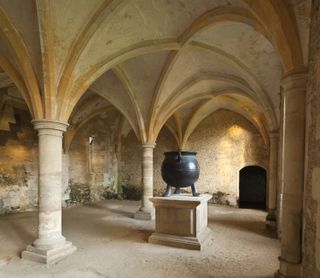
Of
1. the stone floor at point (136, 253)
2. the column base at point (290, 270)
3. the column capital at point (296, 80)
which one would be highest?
the column capital at point (296, 80)

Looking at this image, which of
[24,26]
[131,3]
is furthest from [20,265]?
[131,3]

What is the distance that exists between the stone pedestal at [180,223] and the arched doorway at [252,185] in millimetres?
8039

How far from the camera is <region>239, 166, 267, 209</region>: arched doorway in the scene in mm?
12812

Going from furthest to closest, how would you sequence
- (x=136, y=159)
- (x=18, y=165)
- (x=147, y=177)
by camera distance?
1. (x=136, y=159)
2. (x=18, y=165)
3. (x=147, y=177)

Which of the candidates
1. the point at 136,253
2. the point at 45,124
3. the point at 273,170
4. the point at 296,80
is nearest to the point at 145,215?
the point at 136,253

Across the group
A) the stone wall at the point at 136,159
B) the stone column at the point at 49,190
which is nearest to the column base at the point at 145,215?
the stone column at the point at 49,190

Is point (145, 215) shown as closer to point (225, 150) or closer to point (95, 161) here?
point (95, 161)

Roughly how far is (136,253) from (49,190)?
6.74ft

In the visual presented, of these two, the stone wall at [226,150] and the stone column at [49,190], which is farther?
the stone wall at [226,150]

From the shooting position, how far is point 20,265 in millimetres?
4312

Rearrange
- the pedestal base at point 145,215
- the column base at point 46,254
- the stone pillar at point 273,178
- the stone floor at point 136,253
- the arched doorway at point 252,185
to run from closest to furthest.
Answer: the stone floor at point 136,253
the column base at point 46,254
the stone pillar at point 273,178
the pedestal base at point 145,215
the arched doorway at point 252,185

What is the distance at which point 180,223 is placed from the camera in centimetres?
528

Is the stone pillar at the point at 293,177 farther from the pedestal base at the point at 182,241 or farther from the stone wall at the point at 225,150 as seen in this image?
the stone wall at the point at 225,150

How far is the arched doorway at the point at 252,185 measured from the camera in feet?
42.0
